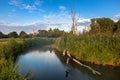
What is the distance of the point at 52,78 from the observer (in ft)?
43.8

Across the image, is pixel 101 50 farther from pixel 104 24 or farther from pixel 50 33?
pixel 50 33

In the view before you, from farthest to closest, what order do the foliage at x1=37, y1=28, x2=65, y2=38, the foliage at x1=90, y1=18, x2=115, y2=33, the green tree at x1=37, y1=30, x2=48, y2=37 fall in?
the green tree at x1=37, y1=30, x2=48, y2=37 < the foliage at x1=37, y1=28, x2=65, y2=38 < the foliage at x1=90, y1=18, x2=115, y2=33

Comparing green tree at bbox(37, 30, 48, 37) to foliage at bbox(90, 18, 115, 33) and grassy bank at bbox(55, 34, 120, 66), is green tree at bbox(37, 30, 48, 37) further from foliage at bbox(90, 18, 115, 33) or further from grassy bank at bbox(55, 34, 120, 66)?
grassy bank at bbox(55, 34, 120, 66)

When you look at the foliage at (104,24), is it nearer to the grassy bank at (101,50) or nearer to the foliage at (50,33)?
the grassy bank at (101,50)

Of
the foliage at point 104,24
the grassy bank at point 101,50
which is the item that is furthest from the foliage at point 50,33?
the grassy bank at point 101,50

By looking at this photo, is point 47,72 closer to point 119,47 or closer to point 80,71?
point 80,71

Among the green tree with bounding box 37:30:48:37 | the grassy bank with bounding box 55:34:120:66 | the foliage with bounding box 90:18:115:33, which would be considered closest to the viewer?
the grassy bank with bounding box 55:34:120:66

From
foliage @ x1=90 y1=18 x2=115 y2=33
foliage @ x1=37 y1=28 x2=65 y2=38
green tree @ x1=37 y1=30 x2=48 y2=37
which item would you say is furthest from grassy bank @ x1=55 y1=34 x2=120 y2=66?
green tree @ x1=37 y1=30 x2=48 y2=37

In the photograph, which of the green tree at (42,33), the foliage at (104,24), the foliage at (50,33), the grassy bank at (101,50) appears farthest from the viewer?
the green tree at (42,33)

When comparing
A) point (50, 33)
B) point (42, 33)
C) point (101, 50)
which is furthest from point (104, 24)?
point (42, 33)

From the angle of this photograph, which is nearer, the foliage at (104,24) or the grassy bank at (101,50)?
the grassy bank at (101,50)

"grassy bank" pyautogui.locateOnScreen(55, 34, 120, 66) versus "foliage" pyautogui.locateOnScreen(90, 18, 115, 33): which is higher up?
"foliage" pyautogui.locateOnScreen(90, 18, 115, 33)

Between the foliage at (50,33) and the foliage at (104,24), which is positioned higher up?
the foliage at (104,24)

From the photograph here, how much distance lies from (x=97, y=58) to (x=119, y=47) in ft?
7.80
